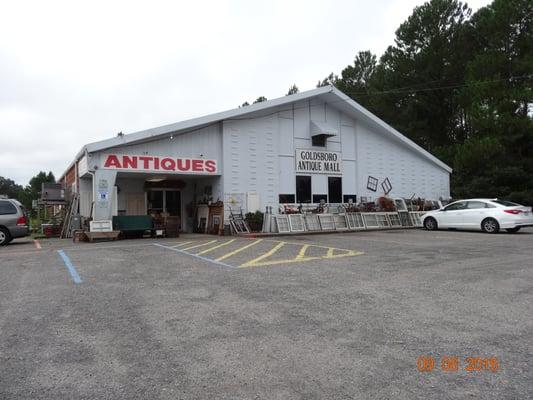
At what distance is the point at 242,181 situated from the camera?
17.4 m

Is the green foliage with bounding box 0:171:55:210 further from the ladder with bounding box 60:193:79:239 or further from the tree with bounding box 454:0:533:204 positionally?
the tree with bounding box 454:0:533:204

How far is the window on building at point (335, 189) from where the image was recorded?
19922 mm

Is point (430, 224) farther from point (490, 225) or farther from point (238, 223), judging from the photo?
point (238, 223)

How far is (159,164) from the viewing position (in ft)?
51.7

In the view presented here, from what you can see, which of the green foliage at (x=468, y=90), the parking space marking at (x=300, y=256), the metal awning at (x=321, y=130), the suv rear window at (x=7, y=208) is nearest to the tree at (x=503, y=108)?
the green foliage at (x=468, y=90)

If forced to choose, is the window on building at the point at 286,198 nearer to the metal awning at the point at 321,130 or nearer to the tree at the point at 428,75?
the metal awning at the point at 321,130

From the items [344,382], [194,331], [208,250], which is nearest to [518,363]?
[344,382]

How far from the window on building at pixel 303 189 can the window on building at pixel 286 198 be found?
302mm

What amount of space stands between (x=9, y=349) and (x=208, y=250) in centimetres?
737

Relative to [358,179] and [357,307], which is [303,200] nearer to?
[358,179]

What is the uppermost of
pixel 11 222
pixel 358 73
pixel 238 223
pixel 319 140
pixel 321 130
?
pixel 358 73

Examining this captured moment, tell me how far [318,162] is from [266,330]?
626 inches

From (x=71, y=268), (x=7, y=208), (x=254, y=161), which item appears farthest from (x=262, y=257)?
(x=7, y=208)

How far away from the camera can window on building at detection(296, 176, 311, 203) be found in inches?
746
